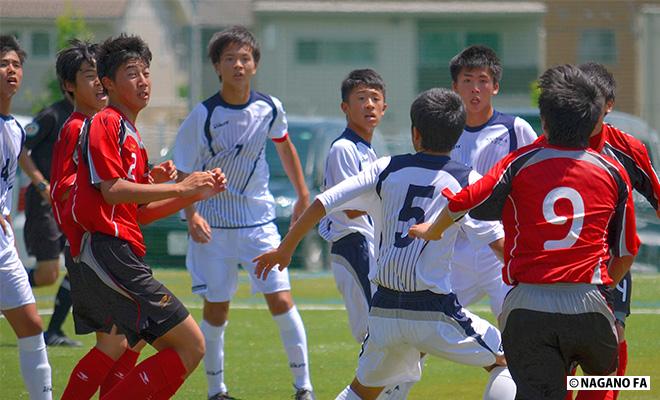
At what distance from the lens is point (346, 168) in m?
6.74

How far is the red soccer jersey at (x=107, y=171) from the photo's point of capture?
5352 mm

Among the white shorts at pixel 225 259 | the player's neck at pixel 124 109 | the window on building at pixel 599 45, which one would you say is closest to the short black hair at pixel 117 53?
the player's neck at pixel 124 109

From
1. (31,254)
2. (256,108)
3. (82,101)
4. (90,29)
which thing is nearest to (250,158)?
(256,108)

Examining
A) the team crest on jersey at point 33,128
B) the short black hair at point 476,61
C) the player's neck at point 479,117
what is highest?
the short black hair at point 476,61

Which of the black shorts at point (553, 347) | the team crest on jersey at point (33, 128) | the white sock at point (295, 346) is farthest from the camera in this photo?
the team crest on jersey at point (33, 128)

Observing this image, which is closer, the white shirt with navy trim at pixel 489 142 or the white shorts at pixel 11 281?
the white shorts at pixel 11 281

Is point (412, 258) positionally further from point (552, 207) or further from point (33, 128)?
point (33, 128)

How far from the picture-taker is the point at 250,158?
7523 mm

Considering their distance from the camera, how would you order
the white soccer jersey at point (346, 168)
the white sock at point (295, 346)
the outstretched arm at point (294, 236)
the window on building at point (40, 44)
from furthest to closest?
1. the window on building at point (40, 44)
2. the white sock at point (295, 346)
3. the white soccer jersey at point (346, 168)
4. the outstretched arm at point (294, 236)

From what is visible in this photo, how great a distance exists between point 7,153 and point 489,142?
2770 millimetres

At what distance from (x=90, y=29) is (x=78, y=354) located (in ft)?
95.0

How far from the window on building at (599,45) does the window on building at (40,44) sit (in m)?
16.4

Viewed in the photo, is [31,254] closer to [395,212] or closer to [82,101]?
[82,101]

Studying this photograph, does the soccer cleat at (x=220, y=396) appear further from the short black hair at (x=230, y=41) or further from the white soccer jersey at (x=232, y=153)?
the short black hair at (x=230, y=41)
